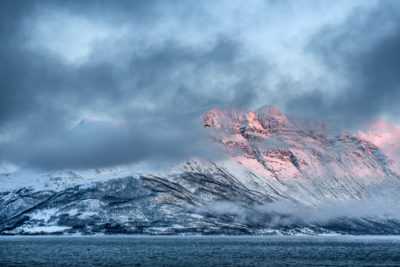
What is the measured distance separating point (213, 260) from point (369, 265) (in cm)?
5331

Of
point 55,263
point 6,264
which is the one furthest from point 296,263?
Answer: point 6,264

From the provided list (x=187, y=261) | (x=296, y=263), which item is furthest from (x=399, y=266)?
(x=187, y=261)

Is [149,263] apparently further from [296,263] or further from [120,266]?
[296,263]

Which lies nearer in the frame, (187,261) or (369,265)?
(369,265)

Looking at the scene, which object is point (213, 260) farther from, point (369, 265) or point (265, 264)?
point (369, 265)

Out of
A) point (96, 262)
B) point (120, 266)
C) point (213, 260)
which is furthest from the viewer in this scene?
point (213, 260)

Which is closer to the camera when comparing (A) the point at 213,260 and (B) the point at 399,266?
(B) the point at 399,266

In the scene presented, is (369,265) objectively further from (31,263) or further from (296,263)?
(31,263)

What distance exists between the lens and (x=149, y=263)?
18075 cm

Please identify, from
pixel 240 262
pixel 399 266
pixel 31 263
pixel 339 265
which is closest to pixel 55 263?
pixel 31 263

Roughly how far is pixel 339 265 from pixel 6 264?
347 ft

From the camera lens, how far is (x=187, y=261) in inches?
7495

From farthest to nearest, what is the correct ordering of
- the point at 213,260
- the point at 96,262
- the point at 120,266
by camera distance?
the point at 213,260
the point at 96,262
the point at 120,266

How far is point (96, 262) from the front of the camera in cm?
18338
